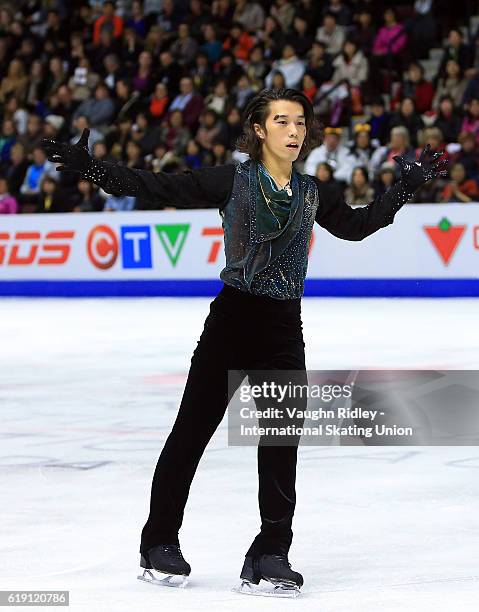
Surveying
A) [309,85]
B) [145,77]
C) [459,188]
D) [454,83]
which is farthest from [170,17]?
[459,188]

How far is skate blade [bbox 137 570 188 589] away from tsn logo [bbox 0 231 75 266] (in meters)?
13.7

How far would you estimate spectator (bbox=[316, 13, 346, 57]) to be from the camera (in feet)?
61.5

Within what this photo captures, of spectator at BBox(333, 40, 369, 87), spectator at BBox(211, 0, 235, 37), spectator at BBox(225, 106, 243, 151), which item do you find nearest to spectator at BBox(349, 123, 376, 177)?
spectator at BBox(333, 40, 369, 87)

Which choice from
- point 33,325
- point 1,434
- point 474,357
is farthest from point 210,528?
point 33,325

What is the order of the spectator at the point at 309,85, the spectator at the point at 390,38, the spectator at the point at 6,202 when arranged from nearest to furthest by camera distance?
the spectator at the point at 309,85 → the spectator at the point at 390,38 → the spectator at the point at 6,202

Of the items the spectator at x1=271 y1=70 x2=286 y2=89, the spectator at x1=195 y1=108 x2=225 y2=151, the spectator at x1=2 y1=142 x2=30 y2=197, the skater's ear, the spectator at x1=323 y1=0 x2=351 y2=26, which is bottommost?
the skater's ear

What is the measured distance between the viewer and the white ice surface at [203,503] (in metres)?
3.72

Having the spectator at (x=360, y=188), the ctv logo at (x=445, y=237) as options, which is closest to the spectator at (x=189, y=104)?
the spectator at (x=360, y=188)

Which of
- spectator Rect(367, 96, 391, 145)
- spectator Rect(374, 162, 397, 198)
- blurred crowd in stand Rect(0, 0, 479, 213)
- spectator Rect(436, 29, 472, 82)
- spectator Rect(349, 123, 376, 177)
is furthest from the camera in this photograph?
spectator Rect(436, 29, 472, 82)

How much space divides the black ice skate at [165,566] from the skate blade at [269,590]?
0.53ft

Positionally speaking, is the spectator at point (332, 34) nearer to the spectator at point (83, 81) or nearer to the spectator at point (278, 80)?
the spectator at point (278, 80)

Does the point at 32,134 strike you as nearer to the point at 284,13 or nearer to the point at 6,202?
the point at 6,202

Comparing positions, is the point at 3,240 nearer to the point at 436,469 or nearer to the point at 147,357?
the point at 147,357

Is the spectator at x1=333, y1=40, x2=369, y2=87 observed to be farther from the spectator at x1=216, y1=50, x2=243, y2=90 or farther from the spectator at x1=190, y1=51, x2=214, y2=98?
the spectator at x1=190, y1=51, x2=214, y2=98
